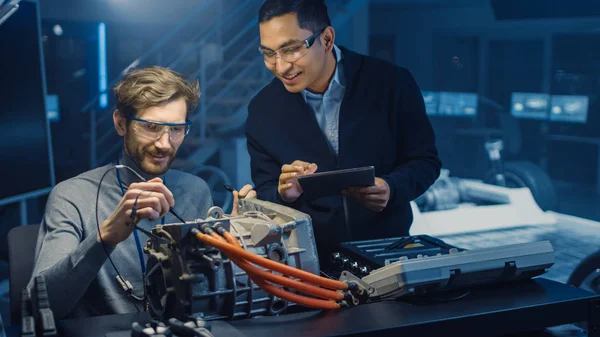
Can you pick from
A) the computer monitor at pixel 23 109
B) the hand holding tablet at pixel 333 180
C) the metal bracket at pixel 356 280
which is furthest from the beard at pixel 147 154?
the computer monitor at pixel 23 109

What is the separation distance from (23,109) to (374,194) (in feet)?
9.27

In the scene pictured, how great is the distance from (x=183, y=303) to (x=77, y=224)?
26.5 inches

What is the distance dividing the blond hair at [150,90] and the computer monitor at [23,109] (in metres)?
2.17

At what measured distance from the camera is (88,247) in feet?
4.73

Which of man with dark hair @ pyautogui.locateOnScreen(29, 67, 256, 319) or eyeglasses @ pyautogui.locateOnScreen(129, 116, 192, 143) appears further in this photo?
eyeglasses @ pyautogui.locateOnScreen(129, 116, 192, 143)

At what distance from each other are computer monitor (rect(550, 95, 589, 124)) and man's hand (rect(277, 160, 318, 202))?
4945mm

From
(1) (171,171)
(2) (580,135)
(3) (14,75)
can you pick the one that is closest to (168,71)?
(1) (171,171)

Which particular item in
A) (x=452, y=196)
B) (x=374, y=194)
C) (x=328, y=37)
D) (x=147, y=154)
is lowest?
(x=452, y=196)

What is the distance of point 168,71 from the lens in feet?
6.61

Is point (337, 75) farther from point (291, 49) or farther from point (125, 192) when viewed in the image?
point (125, 192)

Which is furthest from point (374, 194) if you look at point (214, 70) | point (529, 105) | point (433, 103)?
point (529, 105)

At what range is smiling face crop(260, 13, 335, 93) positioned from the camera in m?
1.99

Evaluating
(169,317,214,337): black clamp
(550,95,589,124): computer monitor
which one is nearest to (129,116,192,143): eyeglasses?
(169,317,214,337): black clamp

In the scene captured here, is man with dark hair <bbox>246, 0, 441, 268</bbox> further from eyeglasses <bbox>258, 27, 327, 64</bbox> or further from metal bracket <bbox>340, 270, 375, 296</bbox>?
metal bracket <bbox>340, 270, 375, 296</bbox>
